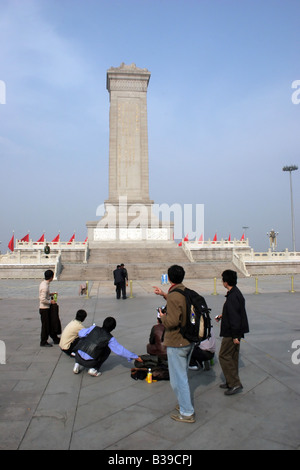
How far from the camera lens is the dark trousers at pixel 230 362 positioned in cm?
439

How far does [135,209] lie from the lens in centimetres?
3325

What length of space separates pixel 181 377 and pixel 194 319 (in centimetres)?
62

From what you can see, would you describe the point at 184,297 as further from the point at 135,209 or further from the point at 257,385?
the point at 135,209

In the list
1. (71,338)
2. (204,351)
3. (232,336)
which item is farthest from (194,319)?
(71,338)

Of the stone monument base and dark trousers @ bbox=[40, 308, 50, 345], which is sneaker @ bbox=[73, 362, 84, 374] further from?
the stone monument base

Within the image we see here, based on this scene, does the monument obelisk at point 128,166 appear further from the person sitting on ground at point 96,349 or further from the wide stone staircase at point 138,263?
the person sitting on ground at point 96,349

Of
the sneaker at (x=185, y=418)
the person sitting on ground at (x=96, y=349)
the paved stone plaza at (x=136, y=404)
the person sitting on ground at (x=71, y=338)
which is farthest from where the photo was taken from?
the person sitting on ground at (x=71, y=338)

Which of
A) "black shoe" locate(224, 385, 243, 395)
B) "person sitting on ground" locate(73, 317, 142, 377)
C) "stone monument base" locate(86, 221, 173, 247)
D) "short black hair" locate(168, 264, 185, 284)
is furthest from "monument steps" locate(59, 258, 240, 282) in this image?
"short black hair" locate(168, 264, 185, 284)

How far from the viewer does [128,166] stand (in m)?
34.0

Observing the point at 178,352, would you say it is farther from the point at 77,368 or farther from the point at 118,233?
the point at 118,233

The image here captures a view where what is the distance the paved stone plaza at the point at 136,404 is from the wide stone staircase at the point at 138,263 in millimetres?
14406

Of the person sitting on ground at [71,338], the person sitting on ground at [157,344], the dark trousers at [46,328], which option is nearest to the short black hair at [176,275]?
the person sitting on ground at [157,344]
